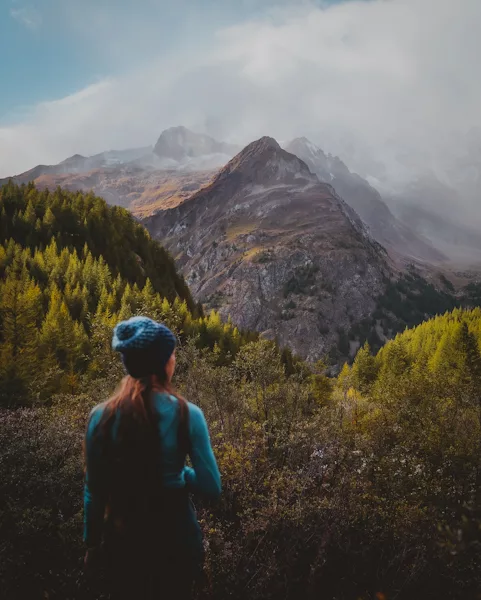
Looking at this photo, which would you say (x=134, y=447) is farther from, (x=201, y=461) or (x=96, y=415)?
(x=201, y=461)

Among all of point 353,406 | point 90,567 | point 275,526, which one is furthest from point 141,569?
point 353,406

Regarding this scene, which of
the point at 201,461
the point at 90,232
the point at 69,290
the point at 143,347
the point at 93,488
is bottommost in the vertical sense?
the point at 69,290

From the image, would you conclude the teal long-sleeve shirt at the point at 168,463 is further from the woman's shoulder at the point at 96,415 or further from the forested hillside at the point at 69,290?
the forested hillside at the point at 69,290

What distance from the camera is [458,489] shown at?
17250 millimetres

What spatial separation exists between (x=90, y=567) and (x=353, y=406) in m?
34.9

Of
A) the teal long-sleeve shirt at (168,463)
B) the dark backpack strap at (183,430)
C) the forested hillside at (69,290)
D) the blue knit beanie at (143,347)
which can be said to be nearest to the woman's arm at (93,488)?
the teal long-sleeve shirt at (168,463)

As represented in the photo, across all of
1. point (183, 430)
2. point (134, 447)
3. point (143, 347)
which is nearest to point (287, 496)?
point (183, 430)

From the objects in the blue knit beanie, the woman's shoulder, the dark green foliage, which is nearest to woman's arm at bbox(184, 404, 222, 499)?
the blue knit beanie

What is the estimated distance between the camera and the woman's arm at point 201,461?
361 centimetres

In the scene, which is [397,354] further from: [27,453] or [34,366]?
[27,453]

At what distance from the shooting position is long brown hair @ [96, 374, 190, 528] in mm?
3406

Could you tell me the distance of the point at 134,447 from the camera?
3408 mm

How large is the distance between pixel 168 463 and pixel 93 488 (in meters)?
0.77

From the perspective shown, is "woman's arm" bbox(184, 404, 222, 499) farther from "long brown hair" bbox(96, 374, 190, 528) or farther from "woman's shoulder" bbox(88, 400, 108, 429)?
"woman's shoulder" bbox(88, 400, 108, 429)
